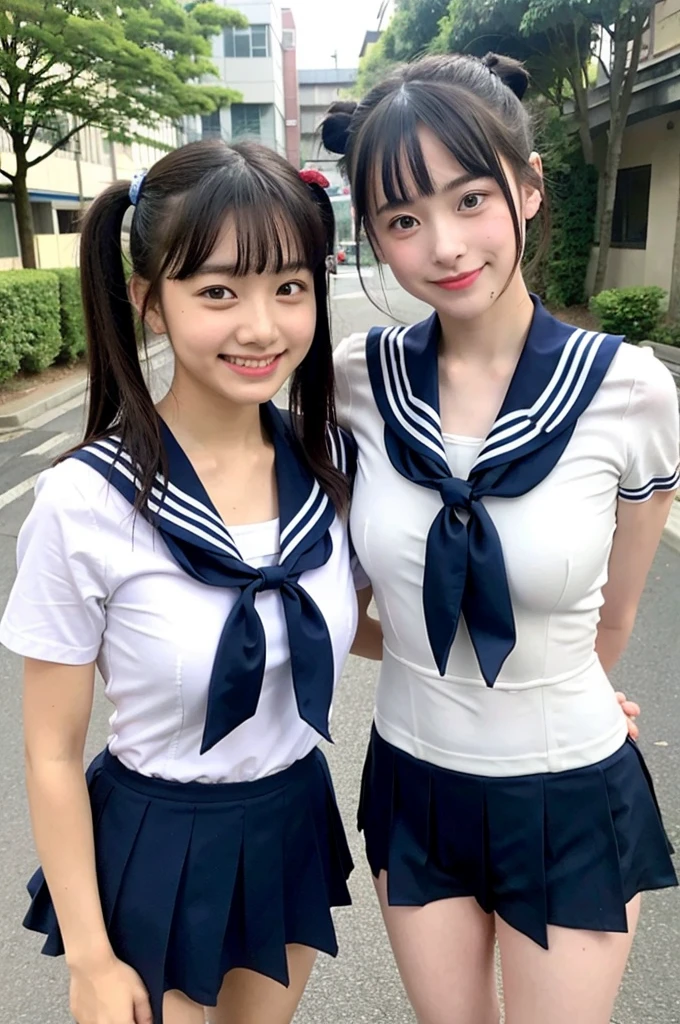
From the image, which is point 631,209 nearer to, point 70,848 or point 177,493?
point 177,493

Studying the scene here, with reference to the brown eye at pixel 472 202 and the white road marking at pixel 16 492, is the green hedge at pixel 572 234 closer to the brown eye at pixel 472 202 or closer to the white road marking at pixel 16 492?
the white road marking at pixel 16 492

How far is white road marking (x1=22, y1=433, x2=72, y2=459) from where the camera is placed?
335 inches

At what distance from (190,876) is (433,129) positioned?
49.5 inches

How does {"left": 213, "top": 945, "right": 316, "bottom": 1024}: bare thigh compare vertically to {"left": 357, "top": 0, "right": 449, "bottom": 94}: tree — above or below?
below

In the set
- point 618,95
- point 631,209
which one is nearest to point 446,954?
point 618,95

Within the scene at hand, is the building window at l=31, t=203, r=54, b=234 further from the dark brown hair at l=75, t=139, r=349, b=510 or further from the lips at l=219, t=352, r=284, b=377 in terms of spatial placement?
the lips at l=219, t=352, r=284, b=377

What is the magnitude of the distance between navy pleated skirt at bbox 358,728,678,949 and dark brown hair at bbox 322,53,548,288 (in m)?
0.90

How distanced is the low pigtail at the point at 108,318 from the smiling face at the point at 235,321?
81mm

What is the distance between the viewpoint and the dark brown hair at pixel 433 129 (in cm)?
147

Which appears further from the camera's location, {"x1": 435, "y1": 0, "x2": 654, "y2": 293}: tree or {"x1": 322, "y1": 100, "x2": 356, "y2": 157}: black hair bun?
{"x1": 435, "y1": 0, "x2": 654, "y2": 293}: tree

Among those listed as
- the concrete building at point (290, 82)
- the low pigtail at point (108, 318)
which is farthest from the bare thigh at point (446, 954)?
the concrete building at point (290, 82)

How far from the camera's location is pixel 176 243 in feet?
4.50

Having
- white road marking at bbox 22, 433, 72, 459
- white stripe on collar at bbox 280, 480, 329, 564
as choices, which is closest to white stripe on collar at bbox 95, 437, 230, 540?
white stripe on collar at bbox 280, 480, 329, 564

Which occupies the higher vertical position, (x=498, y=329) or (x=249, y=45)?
(x=249, y=45)
